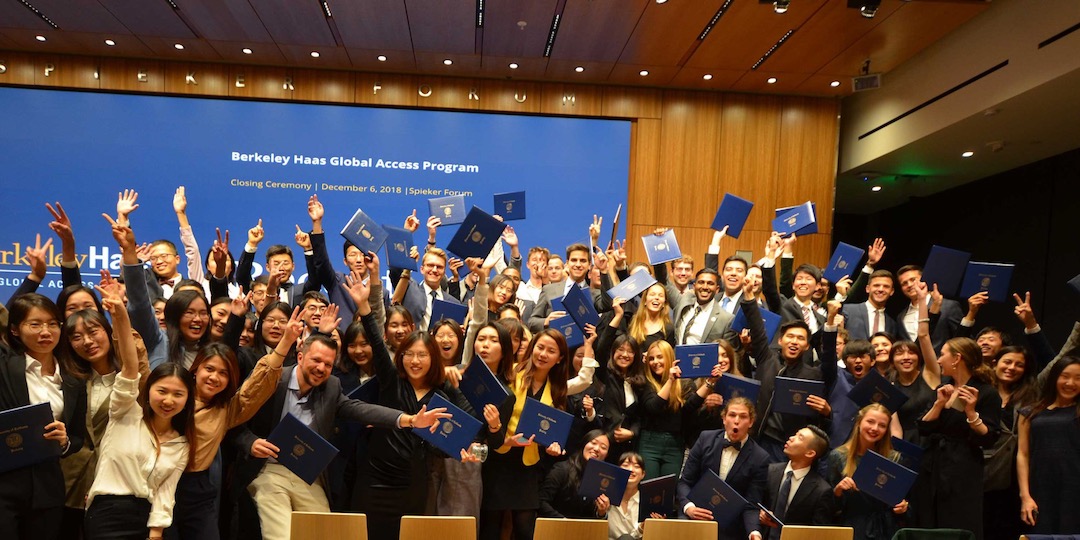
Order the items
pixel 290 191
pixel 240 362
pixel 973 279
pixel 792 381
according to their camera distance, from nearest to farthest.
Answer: pixel 240 362
pixel 792 381
pixel 973 279
pixel 290 191

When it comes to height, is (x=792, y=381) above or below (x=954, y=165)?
below

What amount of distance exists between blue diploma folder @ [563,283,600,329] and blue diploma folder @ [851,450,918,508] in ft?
5.08

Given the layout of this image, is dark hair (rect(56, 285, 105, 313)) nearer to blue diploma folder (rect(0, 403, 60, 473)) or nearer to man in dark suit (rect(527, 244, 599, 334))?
blue diploma folder (rect(0, 403, 60, 473))

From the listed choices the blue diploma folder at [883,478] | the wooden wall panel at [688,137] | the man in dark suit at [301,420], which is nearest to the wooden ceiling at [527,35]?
the wooden wall panel at [688,137]

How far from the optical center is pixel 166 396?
299 centimetres

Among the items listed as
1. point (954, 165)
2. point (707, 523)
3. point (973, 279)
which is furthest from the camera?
point (954, 165)

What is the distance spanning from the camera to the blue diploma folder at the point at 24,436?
9.37 feet

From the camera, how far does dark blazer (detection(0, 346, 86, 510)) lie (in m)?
2.98

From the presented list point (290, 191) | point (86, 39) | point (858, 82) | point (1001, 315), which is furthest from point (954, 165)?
point (86, 39)

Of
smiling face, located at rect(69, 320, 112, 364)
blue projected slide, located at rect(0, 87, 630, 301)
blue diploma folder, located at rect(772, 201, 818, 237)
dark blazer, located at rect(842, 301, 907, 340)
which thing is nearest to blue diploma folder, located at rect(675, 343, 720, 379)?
dark blazer, located at rect(842, 301, 907, 340)

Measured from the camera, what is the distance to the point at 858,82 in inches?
298

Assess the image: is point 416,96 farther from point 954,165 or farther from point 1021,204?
point 1021,204

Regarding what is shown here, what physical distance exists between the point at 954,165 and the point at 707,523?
7.59 metres

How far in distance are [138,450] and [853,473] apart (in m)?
3.04
